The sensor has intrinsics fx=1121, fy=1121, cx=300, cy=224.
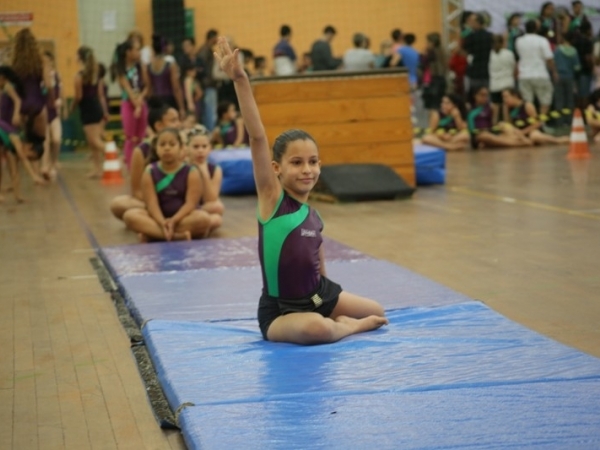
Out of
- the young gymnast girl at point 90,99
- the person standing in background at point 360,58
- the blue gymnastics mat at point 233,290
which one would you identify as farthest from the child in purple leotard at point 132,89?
the blue gymnastics mat at point 233,290

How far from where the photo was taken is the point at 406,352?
4504 millimetres

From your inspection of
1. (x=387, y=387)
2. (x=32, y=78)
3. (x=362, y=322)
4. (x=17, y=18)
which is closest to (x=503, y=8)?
(x=17, y=18)

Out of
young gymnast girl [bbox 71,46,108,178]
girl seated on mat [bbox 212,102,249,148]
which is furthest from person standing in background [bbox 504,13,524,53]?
young gymnast girl [bbox 71,46,108,178]

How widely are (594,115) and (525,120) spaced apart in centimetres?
106

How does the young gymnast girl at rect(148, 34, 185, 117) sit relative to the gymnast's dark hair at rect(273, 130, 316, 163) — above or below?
below

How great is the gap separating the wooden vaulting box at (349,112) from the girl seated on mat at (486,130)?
237 inches

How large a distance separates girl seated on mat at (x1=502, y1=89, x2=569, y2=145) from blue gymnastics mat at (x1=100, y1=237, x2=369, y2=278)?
991 cm

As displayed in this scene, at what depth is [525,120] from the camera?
17.7 metres

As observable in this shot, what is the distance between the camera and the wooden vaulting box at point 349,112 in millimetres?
11461

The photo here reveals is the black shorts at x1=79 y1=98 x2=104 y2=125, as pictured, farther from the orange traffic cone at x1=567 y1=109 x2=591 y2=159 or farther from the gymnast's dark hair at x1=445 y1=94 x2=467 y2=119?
the orange traffic cone at x1=567 y1=109 x2=591 y2=159

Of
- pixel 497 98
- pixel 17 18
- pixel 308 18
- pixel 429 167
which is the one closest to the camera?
pixel 429 167

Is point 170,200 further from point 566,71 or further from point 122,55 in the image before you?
point 566,71

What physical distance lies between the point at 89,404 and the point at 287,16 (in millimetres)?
18570

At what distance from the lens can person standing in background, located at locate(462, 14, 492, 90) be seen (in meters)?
18.4
